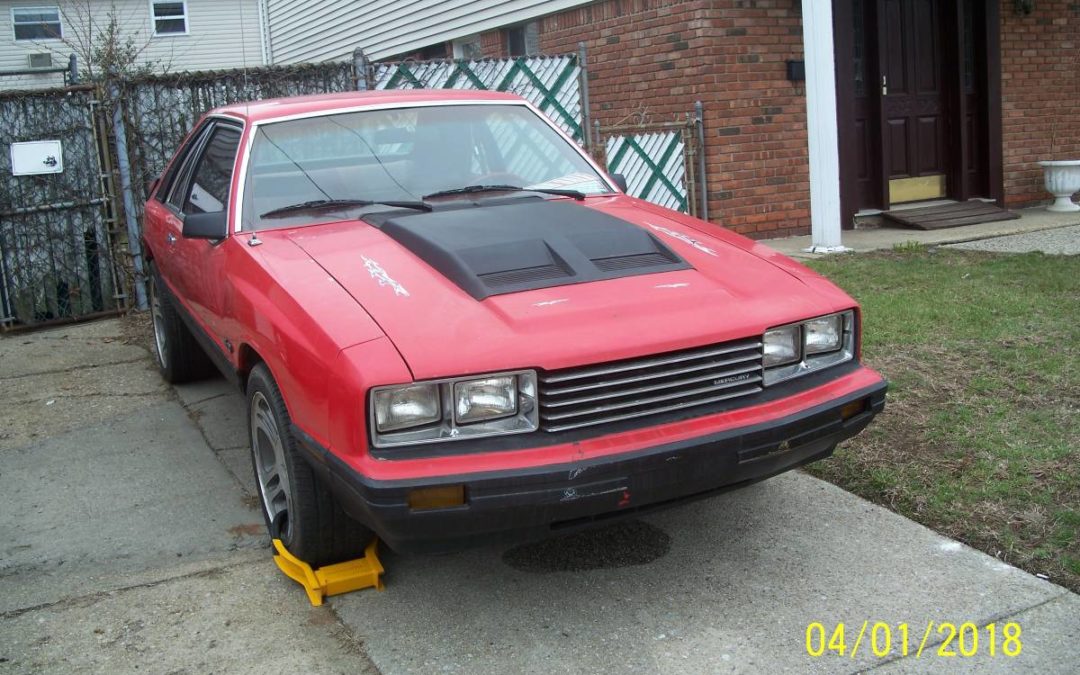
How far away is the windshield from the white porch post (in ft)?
15.5

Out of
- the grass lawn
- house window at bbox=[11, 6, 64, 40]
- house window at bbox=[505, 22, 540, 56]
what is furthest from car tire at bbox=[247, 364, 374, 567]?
house window at bbox=[11, 6, 64, 40]

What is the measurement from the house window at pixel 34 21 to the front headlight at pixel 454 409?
947 inches

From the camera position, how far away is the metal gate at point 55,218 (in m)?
8.09

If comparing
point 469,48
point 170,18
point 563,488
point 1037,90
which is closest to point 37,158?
point 563,488

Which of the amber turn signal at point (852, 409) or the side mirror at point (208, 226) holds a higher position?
the side mirror at point (208, 226)

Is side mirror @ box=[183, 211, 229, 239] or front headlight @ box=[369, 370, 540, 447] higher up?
side mirror @ box=[183, 211, 229, 239]

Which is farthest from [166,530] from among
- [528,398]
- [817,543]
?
[817,543]

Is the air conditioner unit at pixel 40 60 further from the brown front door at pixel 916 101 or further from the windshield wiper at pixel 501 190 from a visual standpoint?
the windshield wiper at pixel 501 190

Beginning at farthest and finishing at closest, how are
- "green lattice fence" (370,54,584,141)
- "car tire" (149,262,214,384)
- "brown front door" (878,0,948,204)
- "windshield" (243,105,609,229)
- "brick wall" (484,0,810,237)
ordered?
"brown front door" (878,0,948,204)
"brick wall" (484,0,810,237)
"green lattice fence" (370,54,584,141)
"car tire" (149,262,214,384)
"windshield" (243,105,609,229)

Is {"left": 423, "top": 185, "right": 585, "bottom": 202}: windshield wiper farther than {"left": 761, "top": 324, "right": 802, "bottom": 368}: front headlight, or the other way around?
{"left": 423, "top": 185, "right": 585, "bottom": 202}: windshield wiper

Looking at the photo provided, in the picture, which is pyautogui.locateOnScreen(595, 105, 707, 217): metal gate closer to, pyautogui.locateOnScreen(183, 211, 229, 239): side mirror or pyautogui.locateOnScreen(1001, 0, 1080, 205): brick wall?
pyautogui.locateOnScreen(1001, 0, 1080, 205): brick wall

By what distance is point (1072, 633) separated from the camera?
3.02m

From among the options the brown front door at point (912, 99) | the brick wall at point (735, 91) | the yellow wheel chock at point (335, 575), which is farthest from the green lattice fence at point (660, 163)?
the yellow wheel chock at point (335, 575)

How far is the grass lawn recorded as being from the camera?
374 centimetres
